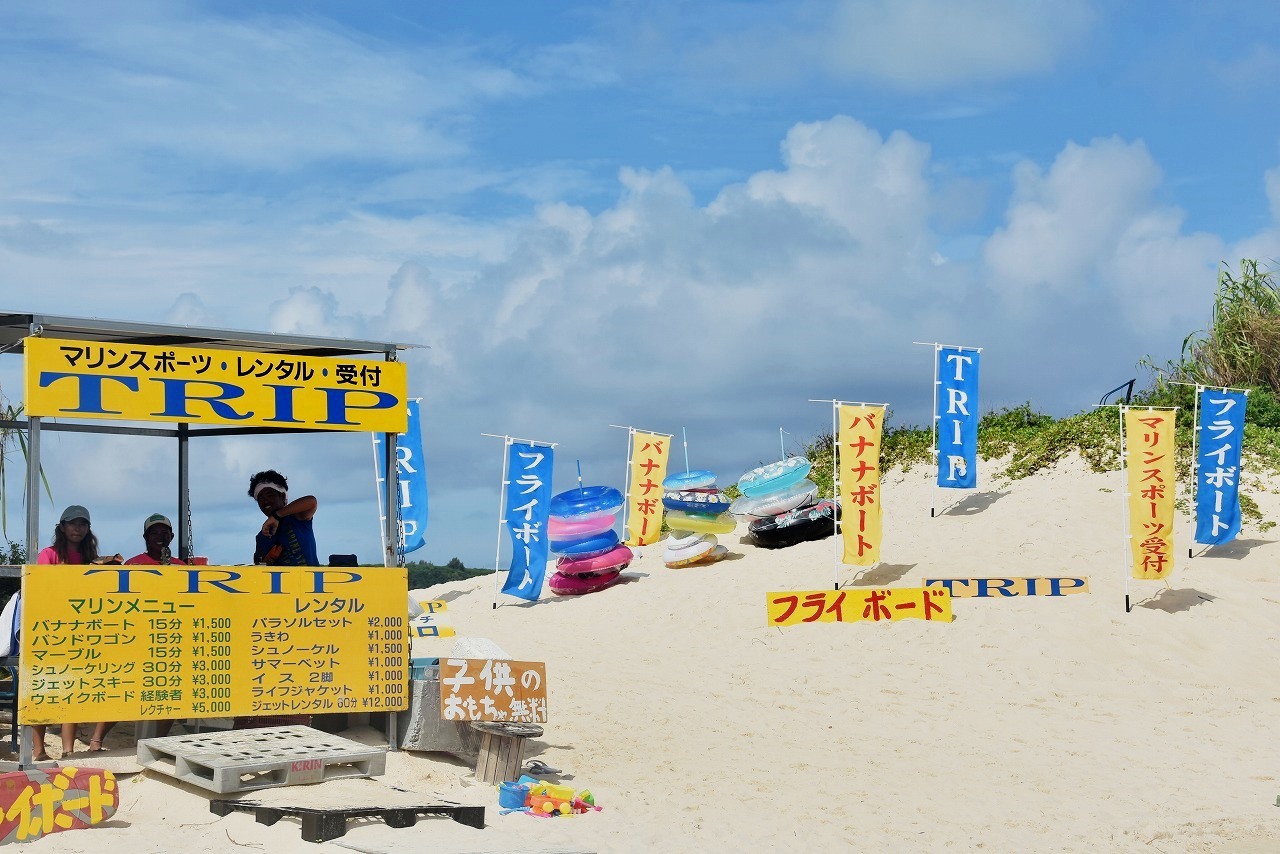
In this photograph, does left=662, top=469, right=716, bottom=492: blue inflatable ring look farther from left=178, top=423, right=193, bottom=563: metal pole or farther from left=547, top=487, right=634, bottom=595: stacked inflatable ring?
left=178, top=423, right=193, bottom=563: metal pole

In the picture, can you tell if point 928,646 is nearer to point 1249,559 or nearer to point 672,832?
point 1249,559

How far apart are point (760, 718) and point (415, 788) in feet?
15.4

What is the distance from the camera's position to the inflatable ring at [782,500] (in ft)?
70.6

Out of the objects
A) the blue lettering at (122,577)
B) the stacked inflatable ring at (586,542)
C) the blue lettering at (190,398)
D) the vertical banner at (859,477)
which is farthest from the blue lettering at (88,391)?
the stacked inflatable ring at (586,542)

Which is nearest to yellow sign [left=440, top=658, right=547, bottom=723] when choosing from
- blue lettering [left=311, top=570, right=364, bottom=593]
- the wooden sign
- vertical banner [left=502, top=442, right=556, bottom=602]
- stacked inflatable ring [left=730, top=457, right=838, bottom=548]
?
blue lettering [left=311, top=570, right=364, bottom=593]

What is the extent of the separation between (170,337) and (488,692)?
3.17 metres

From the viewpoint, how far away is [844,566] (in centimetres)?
1947

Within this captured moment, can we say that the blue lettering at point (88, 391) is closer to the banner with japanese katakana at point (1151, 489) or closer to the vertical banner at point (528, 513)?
the vertical banner at point (528, 513)

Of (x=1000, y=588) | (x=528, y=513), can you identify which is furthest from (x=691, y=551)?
(x=1000, y=588)

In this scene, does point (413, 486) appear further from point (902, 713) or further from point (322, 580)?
→ point (322, 580)

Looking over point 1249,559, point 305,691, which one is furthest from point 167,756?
point 1249,559

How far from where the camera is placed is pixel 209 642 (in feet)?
29.3

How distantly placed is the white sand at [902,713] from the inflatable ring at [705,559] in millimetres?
272

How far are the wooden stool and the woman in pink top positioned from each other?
2.58 m
